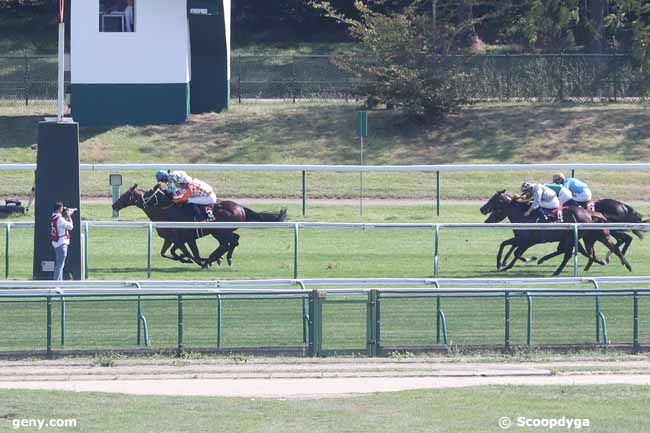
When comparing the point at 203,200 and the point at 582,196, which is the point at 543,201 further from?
the point at 203,200

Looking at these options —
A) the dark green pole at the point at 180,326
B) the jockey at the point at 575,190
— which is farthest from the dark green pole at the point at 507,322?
the jockey at the point at 575,190

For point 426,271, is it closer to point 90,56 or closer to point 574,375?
point 574,375

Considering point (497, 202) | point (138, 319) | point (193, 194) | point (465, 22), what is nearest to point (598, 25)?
point (465, 22)

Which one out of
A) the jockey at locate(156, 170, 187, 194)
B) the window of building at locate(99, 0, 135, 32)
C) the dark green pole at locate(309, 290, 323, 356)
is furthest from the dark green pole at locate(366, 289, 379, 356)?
the window of building at locate(99, 0, 135, 32)

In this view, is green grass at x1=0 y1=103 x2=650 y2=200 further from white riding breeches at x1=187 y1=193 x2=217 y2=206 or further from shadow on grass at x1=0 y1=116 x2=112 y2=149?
white riding breeches at x1=187 y1=193 x2=217 y2=206

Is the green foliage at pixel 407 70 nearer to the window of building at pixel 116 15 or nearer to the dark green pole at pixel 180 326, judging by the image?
the window of building at pixel 116 15

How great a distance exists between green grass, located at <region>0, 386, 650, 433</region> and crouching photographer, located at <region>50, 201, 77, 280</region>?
6.95m

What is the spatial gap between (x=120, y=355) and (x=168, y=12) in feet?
69.6

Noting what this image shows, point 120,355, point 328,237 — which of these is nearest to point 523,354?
point 120,355

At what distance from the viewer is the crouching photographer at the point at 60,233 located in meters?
19.5

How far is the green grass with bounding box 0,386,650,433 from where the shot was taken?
1118cm

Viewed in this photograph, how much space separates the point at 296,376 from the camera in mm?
14320
